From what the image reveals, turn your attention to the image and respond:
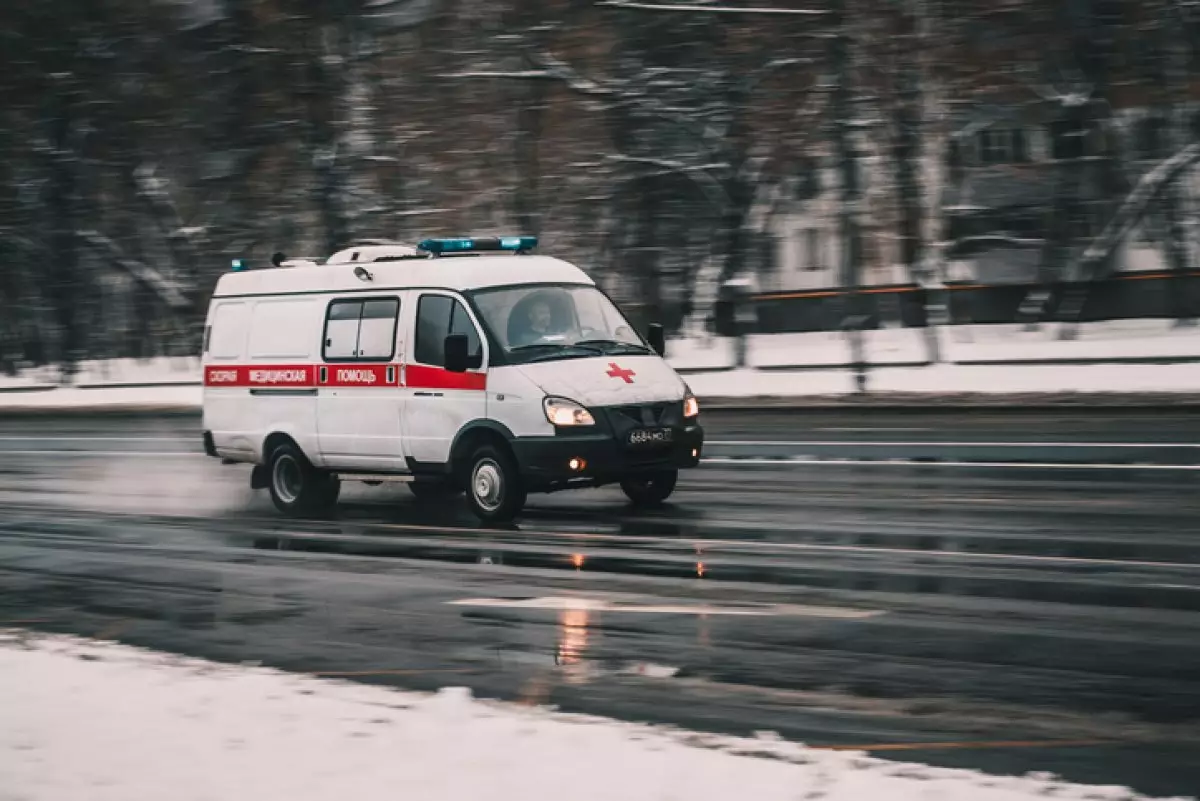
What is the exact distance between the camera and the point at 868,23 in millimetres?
27891

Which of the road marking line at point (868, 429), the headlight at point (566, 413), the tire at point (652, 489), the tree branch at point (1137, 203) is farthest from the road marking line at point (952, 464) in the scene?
the tree branch at point (1137, 203)

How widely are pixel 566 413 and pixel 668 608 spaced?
447cm

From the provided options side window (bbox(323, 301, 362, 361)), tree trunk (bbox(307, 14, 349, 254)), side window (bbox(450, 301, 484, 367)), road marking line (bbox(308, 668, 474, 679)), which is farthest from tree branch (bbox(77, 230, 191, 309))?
road marking line (bbox(308, 668, 474, 679))

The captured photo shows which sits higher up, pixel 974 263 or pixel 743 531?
pixel 974 263

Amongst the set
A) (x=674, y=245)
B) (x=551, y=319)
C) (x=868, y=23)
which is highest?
(x=868, y=23)

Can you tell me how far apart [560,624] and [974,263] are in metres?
26.8

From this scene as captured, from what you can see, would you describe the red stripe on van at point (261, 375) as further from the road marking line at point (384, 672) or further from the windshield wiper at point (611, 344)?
the road marking line at point (384, 672)

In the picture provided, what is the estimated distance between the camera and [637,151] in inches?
1281

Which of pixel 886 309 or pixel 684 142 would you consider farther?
pixel 886 309

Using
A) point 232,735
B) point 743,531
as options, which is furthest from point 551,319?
point 232,735

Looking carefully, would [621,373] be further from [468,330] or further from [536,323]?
[468,330]

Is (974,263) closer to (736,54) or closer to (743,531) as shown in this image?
(736,54)

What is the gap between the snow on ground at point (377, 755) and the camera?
5.55 meters

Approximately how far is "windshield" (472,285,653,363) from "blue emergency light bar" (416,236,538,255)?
0.73 meters
